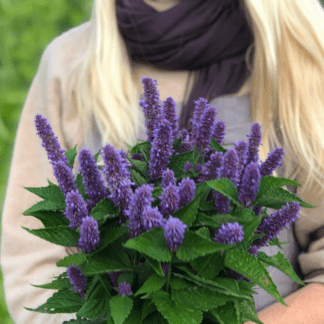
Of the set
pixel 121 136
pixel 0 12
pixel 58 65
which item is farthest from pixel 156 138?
pixel 0 12

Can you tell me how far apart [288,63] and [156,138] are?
674mm

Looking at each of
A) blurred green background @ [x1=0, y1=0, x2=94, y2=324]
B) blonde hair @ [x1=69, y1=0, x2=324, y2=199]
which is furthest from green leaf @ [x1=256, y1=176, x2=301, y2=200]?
blurred green background @ [x1=0, y1=0, x2=94, y2=324]

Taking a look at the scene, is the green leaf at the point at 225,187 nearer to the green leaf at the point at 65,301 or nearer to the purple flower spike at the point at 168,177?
the purple flower spike at the point at 168,177

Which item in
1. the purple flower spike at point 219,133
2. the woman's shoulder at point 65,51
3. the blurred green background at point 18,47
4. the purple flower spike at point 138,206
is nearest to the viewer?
the purple flower spike at point 138,206

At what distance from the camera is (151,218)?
0.29m

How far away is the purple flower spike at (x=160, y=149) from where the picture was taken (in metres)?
0.34

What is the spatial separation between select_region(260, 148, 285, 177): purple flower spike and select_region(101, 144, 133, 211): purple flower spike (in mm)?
130

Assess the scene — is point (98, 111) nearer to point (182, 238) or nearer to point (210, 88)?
point (210, 88)

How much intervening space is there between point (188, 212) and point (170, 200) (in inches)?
0.8

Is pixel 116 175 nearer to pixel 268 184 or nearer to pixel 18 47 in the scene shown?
pixel 268 184

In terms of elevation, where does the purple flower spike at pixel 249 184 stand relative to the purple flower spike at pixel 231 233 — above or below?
above

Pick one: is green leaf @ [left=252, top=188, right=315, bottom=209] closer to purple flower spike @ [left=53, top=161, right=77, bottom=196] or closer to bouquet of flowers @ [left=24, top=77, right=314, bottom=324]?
bouquet of flowers @ [left=24, top=77, right=314, bottom=324]

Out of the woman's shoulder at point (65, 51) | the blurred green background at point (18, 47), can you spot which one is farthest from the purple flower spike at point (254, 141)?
the blurred green background at point (18, 47)

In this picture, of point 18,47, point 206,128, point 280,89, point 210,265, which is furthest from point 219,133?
point 18,47
